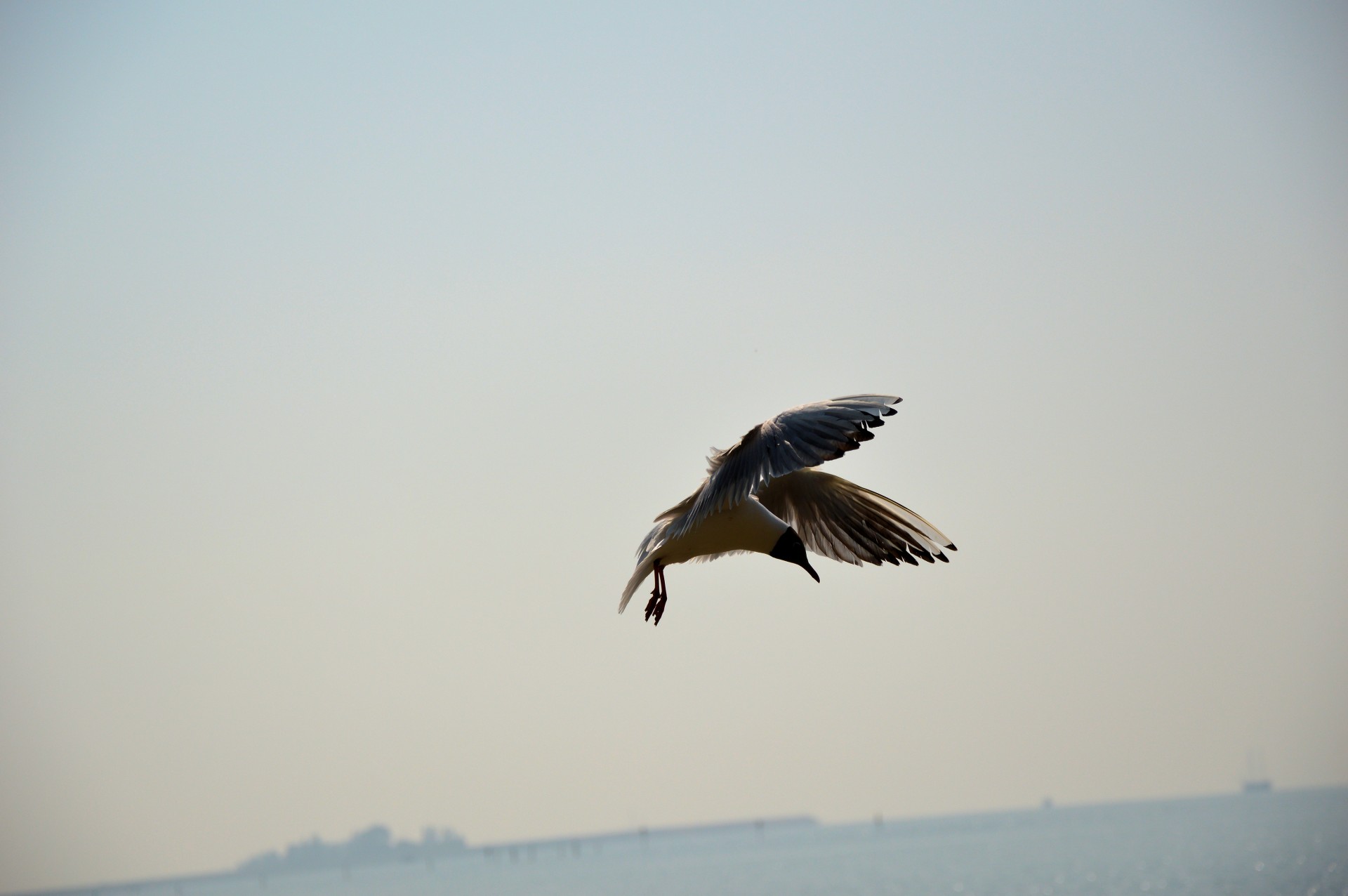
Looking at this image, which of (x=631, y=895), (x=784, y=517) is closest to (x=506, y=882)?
(x=631, y=895)

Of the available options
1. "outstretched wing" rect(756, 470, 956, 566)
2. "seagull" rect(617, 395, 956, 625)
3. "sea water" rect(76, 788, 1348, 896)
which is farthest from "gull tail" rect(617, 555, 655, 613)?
"sea water" rect(76, 788, 1348, 896)

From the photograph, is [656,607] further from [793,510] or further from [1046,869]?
[1046,869]

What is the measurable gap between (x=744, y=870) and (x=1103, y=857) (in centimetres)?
4229

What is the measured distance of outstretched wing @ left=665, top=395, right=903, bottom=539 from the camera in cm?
704

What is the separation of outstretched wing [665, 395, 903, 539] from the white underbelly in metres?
0.37

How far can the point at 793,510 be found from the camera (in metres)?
9.34

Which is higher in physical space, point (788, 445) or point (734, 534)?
point (788, 445)

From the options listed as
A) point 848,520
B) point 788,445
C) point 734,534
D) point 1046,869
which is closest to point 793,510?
point 848,520

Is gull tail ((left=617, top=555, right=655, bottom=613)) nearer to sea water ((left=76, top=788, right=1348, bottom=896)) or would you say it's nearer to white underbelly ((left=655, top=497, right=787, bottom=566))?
white underbelly ((left=655, top=497, right=787, bottom=566))

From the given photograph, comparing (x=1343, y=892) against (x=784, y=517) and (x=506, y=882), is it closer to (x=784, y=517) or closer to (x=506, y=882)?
(x=784, y=517)

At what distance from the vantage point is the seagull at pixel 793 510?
718 centimetres

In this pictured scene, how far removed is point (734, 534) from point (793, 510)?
1.15 metres

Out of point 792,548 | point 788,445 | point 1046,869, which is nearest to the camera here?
point 788,445

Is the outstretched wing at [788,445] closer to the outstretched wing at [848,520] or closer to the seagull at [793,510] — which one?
the seagull at [793,510]
